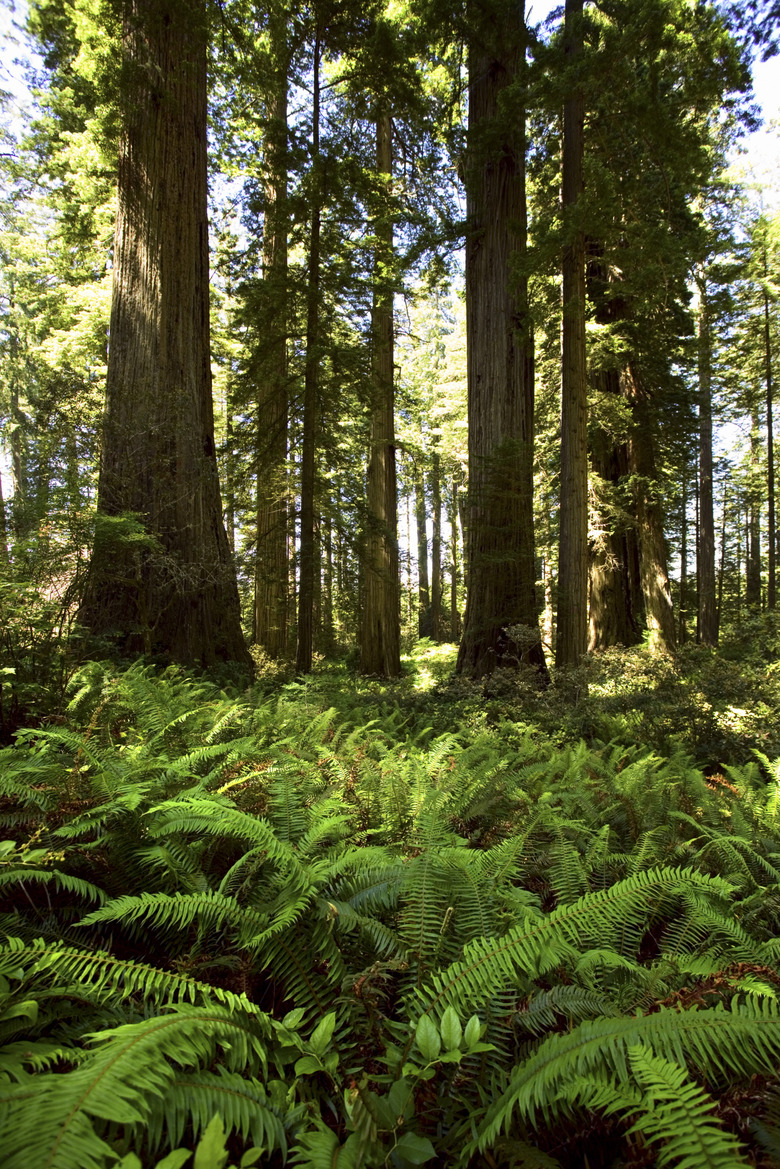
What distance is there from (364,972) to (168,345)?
24.7 ft

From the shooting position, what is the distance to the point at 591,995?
4.66ft

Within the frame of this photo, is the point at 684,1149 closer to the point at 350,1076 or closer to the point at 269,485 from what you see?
the point at 350,1076

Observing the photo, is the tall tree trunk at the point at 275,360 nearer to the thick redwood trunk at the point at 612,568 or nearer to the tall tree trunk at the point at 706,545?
the thick redwood trunk at the point at 612,568

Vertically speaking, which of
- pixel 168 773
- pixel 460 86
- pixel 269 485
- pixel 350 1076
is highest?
pixel 460 86

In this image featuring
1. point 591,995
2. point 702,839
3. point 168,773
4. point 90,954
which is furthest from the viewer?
point 702,839

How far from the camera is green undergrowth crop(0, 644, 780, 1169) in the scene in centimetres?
101

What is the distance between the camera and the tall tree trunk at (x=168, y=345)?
243 inches

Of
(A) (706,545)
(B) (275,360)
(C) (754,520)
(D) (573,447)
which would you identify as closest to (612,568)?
(D) (573,447)

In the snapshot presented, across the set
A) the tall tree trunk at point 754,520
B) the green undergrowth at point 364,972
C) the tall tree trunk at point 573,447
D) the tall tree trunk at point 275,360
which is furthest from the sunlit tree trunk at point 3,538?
the tall tree trunk at point 754,520

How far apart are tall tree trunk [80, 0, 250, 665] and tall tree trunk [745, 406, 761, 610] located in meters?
19.8

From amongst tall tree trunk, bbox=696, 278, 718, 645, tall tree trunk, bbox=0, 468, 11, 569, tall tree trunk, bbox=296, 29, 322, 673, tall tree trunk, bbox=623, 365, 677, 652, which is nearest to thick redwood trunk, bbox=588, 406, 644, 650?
tall tree trunk, bbox=623, 365, 677, 652

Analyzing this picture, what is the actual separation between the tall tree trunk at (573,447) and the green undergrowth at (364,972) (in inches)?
196

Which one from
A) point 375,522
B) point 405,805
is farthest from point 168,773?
point 375,522

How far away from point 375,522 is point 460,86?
7.64m
